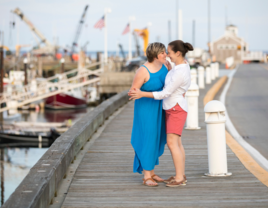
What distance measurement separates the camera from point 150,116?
5.40m

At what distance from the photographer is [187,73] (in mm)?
5262

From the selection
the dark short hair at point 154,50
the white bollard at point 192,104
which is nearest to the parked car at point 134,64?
the white bollard at point 192,104

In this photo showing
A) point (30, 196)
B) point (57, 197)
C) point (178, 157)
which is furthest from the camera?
point (178, 157)

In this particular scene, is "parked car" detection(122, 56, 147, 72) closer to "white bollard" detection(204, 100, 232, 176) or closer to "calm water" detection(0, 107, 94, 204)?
"calm water" detection(0, 107, 94, 204)

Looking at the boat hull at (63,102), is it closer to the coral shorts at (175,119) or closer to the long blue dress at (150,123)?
the long blue dress at (150,123)

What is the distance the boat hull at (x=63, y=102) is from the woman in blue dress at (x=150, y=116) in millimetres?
51664

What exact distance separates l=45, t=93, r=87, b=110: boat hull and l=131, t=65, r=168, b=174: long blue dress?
170 feet

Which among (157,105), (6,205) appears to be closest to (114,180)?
(157,105)

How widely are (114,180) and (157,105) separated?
3.67ft

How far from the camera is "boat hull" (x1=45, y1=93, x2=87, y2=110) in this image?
56562 mm

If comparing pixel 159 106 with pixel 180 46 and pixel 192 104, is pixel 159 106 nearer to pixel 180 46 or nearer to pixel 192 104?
pixel 180 46

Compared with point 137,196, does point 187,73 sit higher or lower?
higher

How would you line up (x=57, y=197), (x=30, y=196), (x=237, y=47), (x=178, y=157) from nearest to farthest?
(x=30, y=196) < (x=57, y=197) < (x=178, y=157) < (x=237, y=47)

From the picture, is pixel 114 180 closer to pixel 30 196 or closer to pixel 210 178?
pixel 210 178
